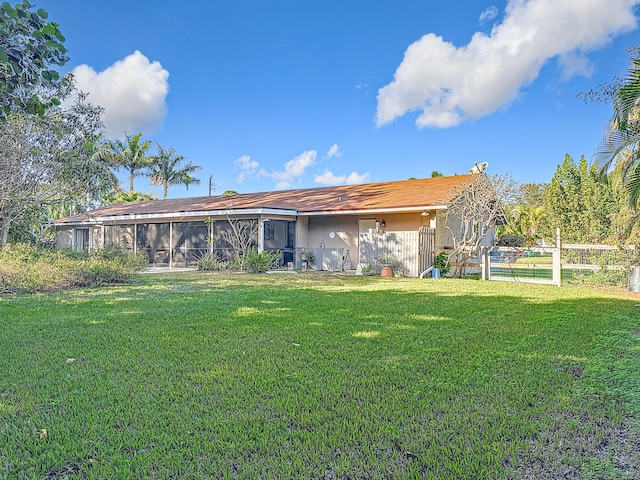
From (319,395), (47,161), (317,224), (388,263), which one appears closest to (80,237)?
(47,161)

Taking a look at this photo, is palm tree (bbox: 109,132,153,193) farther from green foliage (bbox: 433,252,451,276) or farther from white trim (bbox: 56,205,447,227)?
green foliage (bbox: 433,252,451,276)

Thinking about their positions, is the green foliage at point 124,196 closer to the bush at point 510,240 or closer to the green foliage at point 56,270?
the green foliage at point 56,270

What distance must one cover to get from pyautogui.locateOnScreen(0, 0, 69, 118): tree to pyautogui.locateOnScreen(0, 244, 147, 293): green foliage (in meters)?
8.26

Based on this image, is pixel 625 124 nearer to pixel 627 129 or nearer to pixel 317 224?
pixel 627 129

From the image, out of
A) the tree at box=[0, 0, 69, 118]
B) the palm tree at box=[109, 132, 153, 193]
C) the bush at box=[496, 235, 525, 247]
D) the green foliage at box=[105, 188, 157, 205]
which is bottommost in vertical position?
the bush at box=[496, 235, 525, 247]

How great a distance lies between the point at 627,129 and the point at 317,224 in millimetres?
12402

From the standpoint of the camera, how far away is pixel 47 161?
14.0 metres

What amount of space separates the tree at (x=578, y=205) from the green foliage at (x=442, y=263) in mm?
7942

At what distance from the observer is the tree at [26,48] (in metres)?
3.28

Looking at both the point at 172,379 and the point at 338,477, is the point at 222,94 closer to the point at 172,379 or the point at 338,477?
the point at 172,379

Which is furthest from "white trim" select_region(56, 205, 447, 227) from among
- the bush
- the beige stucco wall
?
the bush

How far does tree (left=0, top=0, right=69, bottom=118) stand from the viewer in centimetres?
328

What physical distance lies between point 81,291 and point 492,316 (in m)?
9.36

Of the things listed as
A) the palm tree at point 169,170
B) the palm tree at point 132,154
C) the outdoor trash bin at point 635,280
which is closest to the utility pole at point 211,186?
the palm tree at point 169,170
